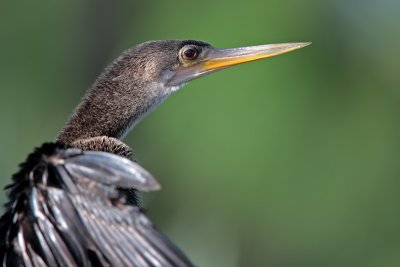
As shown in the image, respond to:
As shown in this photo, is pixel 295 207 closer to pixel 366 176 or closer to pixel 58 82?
pixel 366 176

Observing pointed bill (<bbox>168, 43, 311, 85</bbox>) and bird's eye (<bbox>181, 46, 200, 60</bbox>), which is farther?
bird's eye (<bbox>181, 46, 200, 60</bbox>)

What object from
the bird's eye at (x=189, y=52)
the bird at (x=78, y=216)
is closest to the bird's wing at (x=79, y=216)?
the bird at (x=78, y=216)

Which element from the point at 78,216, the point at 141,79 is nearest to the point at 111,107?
the point at 141,79

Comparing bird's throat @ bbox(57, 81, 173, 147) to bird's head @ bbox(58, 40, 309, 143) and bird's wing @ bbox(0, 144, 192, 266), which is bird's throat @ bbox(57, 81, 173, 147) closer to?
bird's head @ bbox(58, 40, 309, 143)

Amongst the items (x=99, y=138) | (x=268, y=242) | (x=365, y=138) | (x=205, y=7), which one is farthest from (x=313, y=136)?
(x=99, y=138)

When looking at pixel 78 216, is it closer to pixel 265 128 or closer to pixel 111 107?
pixel 111 107

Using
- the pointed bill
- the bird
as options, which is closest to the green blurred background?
the pointed bill
